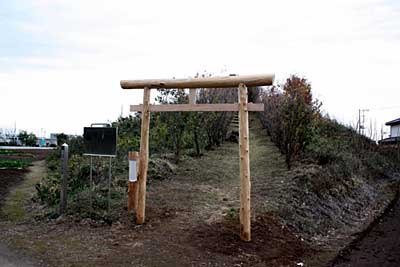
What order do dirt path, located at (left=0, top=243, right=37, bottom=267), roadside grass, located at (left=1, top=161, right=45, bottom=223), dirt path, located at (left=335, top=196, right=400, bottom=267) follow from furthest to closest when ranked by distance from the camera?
roadside grass, located at (left=1, top=161, right=45, bottom=223)
dirt path, located at (left=335, top=196, right=400, bottom=267)
dirt path, located at (left=0, top=243, right=37, bottom=267)

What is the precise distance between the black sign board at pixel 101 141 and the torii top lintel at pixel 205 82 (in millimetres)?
861

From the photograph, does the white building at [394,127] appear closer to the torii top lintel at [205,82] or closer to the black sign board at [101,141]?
the torii top lintel at [205,82]

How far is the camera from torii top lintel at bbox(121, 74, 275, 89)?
6.04 m

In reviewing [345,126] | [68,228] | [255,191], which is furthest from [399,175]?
[68,228]

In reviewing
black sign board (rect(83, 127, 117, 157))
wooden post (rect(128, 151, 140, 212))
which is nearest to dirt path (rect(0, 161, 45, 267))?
black sign board (rect(83, 127, 117, 157))

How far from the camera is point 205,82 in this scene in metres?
6.49

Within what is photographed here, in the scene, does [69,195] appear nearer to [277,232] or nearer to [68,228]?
[68,228]

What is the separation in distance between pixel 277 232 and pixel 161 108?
2.83 meters

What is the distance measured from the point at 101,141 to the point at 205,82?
6.96 feet

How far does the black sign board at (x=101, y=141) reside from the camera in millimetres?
6969

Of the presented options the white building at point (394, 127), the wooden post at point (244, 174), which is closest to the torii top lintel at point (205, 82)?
the wooden post at point (244, 174)

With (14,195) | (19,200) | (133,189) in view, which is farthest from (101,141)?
(14,195)

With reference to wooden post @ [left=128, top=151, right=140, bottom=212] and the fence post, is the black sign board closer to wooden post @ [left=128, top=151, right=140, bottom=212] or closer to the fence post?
wooden post @ [left=128, top=151, right=140, bottom=212]

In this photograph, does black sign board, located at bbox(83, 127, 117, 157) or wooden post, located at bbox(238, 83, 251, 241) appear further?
black sign board, located at bbox(83, 127, 117, 157)
